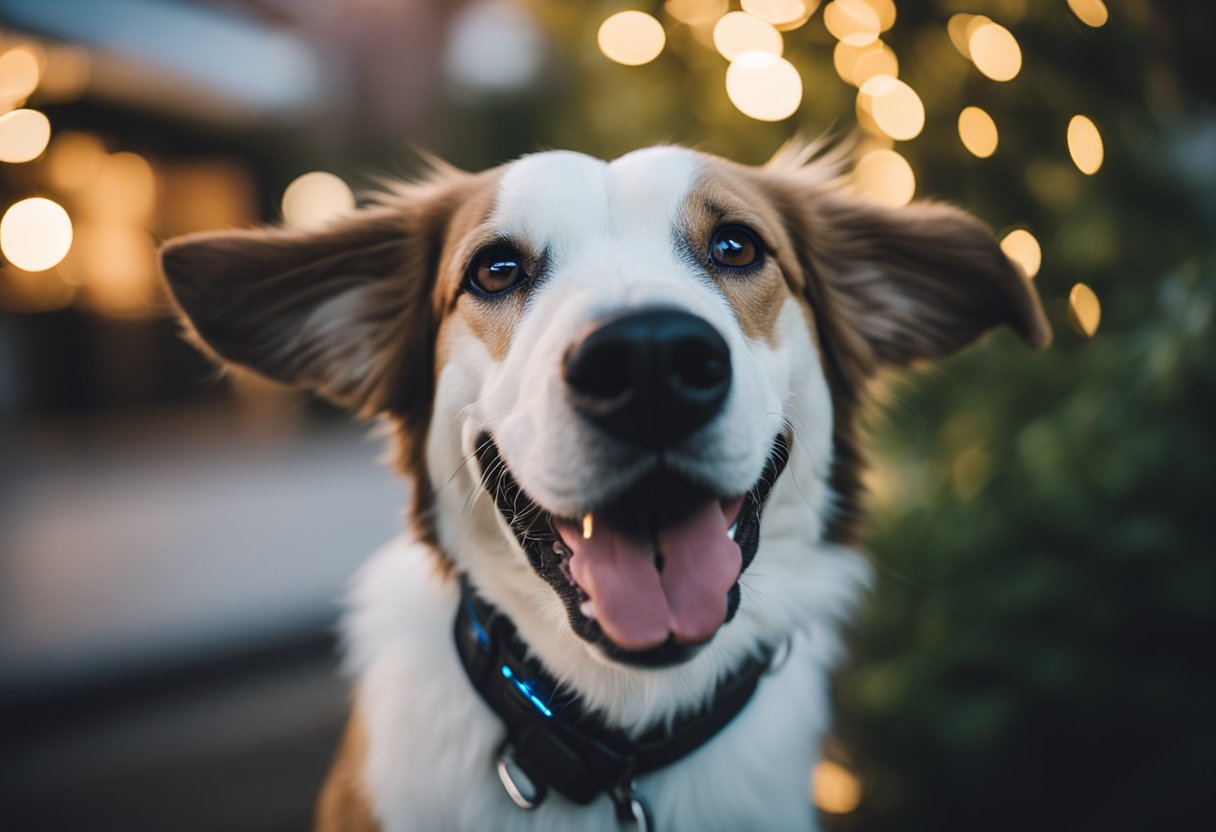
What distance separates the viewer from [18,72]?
20.3 feet

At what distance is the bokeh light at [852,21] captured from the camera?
7.52 feet

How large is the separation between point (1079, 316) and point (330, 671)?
4444 mm

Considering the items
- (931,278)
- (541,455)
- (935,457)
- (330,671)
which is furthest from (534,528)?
(330,671)

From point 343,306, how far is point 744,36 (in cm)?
138

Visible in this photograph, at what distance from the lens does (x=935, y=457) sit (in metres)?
2.92

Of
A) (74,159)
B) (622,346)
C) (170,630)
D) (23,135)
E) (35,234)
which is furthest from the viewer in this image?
(74,159)

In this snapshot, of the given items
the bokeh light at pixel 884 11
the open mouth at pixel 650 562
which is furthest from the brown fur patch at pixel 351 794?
the bokeh light at pixel 884 11

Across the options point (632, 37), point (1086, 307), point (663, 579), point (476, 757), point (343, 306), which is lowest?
point (476, 757)

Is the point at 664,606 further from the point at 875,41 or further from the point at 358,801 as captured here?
the point at 875,41

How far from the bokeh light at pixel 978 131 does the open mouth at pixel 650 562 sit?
1.31m

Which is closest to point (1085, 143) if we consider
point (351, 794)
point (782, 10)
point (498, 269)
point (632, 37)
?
point (782, 10)

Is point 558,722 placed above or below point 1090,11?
below

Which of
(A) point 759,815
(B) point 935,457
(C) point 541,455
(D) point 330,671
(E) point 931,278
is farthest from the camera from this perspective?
(D) point 330,671

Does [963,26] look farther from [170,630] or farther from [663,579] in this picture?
[170,630]
